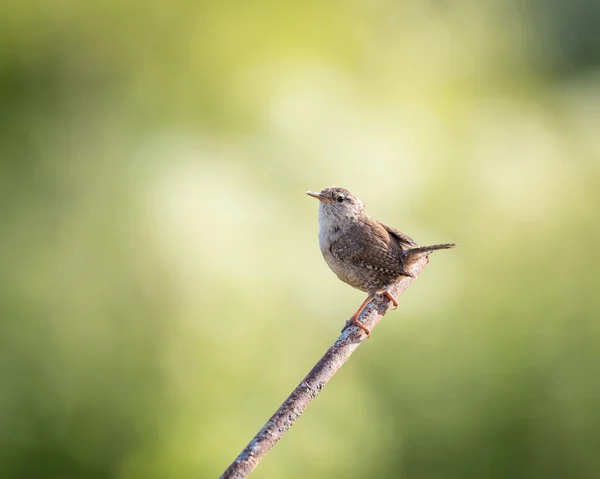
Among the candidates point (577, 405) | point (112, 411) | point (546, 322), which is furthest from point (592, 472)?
point (112, 411)

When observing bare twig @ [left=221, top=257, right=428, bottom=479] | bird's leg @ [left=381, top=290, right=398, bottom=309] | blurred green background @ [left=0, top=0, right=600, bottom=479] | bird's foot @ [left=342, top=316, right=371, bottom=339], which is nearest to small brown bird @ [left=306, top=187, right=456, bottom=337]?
bird's leg @ [left=381, top=290, right=398, bottom=309]

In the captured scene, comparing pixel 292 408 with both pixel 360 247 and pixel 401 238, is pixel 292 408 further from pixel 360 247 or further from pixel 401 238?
pixel 401 238

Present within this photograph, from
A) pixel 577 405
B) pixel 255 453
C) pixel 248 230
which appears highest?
pixel 577 405

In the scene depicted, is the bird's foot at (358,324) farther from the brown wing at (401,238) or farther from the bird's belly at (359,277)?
the brown wing at (401,238)

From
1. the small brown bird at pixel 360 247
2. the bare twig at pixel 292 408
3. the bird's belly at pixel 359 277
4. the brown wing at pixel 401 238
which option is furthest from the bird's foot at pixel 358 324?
the brown wing at pixel 401 238

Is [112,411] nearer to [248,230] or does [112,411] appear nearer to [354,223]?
[248,230]

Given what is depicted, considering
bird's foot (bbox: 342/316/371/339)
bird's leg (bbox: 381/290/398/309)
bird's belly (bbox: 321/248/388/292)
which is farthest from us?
bird's belly (bbox: 321/248/388/292)

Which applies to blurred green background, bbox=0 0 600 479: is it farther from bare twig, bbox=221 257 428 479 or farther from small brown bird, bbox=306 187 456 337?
bare twig, bbox=221 257 428 479
